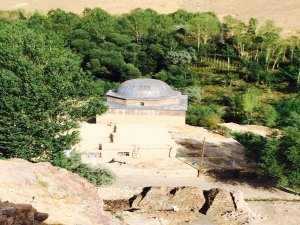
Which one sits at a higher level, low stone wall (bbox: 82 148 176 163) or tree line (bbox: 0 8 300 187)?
tree line (bbox: 0 8 300 187)

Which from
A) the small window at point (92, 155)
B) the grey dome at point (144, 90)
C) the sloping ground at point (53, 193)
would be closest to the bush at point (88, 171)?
the small window at point (92, 155)

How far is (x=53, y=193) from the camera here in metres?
23.4

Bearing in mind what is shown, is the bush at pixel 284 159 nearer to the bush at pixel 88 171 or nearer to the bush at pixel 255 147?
the bush at pixel 255 147

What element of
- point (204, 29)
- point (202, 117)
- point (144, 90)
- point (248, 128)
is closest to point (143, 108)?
point (144, 90)

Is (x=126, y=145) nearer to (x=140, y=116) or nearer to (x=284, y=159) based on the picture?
(x=140, y=116)

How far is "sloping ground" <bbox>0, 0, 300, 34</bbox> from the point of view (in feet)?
316

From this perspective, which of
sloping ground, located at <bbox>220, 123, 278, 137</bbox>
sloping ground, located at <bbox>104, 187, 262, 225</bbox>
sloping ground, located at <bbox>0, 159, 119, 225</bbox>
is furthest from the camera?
sloping ground, located at <bbox>220, 123, 278, 137</bbox>

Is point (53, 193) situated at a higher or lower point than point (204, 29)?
lower

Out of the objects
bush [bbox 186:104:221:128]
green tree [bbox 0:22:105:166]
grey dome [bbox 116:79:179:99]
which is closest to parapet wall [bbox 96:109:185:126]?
grey dome [bbox 116:79:179:99]

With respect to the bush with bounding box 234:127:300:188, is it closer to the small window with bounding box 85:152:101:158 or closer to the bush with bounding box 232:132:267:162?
the bush with bounding box 232:132:267:162

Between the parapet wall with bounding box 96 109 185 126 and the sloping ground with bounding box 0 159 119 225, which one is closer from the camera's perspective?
the sloping ground with bounding box 0 159 119 225

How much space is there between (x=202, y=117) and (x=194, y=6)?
57.3 meters

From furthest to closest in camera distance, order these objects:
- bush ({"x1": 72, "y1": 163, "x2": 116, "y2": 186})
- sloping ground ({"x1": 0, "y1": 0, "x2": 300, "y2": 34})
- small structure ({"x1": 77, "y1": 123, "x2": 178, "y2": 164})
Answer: sloping ground ({"x1": 0, "y1": 0, "x2": 300, "y2": 34}) < small structure ({"x1": 77, "y1": 123, "x2": 178, "y2": 164}) < bush ({"x1": 72, "y1": 163, "x2": 116, "y2": 186})

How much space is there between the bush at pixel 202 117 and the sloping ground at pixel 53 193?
2751 cm
